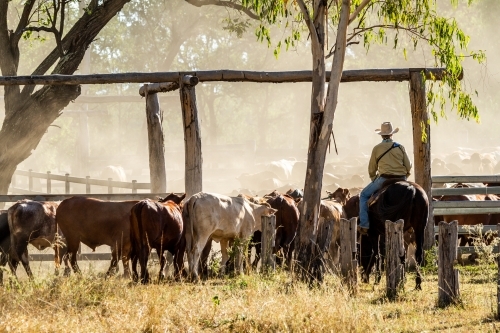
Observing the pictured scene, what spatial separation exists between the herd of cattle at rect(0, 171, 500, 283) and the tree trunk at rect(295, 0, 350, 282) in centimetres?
79

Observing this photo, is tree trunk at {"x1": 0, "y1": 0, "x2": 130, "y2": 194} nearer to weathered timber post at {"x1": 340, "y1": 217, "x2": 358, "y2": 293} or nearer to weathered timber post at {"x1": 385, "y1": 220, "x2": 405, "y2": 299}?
weathered timber post at {"x1": 340, "y1": 217, "x2": 358, "y2": 293}

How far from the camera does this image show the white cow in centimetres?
1332

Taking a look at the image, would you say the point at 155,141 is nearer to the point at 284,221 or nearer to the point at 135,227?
the point at 284,221

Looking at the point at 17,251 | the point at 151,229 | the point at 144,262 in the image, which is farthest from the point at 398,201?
the point at 17,251

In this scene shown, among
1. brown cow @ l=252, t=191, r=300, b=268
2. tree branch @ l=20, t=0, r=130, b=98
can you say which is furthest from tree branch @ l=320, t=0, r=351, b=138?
tree branch @ l=20, t=0, r=130, b=98

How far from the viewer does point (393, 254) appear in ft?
35.5

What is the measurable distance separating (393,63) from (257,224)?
52581 mm

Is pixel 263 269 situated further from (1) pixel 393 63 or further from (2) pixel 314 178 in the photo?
(1) pixel 393 63

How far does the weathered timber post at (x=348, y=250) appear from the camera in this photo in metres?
11.2

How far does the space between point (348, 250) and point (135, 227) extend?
3.26 meters

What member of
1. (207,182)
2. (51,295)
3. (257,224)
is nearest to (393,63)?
(207,182)

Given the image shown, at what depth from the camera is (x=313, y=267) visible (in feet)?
38.5

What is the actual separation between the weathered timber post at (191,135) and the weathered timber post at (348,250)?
451 centimetres

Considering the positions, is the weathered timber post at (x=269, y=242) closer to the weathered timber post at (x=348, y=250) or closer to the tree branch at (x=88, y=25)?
→ the weathered timber post at (x=348, y=250)
